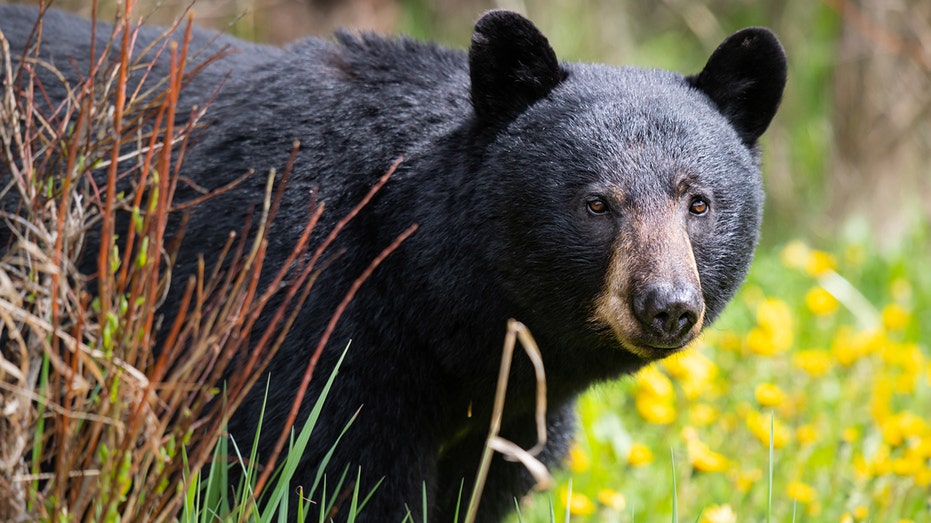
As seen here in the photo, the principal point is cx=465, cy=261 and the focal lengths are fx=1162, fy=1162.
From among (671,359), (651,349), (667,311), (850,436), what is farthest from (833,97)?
(667,311)

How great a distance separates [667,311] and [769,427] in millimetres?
1341

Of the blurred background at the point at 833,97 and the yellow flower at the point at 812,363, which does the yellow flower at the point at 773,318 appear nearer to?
the yellow flower at the point at 812,363

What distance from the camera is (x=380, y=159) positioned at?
3.59 m

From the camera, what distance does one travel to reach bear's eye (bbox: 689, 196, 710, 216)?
337cm

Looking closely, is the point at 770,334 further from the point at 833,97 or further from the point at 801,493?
the point at 833,97

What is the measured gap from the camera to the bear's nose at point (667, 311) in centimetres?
304

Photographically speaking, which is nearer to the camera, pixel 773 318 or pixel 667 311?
pixel 667 311

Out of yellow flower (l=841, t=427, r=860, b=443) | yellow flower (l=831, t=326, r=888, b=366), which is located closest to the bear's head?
yellow flower (l=841, t=427, r=860, b=443)

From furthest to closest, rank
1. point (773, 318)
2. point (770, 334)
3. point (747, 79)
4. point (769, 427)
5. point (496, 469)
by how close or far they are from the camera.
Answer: point (773, 318) → point (770, 334) → point (769, 427) → point (496, 469) → point (747, 79)

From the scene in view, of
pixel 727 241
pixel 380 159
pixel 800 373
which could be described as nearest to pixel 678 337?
pixel 727 241

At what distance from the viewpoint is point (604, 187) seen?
3.30m

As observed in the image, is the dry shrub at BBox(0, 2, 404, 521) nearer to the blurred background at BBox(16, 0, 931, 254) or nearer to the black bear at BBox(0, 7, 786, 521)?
the black bear at BBox(0, 7, 786, 521)

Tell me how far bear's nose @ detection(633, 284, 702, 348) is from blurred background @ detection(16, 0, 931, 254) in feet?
14.5

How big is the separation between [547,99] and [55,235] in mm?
1576
